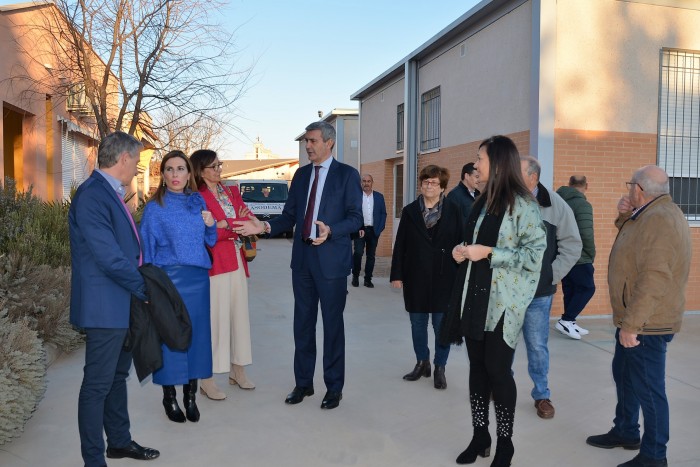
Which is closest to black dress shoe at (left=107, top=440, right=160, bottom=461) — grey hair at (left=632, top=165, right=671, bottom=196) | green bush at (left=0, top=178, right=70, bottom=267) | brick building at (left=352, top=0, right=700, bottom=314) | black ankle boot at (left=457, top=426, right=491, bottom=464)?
black ankle boot at (left=457, top=426, right=491, bottom=464)

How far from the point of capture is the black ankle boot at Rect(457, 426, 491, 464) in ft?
12.4

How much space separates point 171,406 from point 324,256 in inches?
60.8

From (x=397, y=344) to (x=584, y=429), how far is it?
265cm

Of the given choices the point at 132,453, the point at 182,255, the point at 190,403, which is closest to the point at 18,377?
the point at 132,453

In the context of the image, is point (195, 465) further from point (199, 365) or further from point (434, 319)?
point (434, 319)

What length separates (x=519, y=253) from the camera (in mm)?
3469

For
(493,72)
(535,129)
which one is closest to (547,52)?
(535,129)

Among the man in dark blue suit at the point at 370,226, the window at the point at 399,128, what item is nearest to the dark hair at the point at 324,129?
the man in dark blue suit at the point at 370,226

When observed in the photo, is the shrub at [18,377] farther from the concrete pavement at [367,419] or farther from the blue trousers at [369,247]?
the blue trousers at [369,247]

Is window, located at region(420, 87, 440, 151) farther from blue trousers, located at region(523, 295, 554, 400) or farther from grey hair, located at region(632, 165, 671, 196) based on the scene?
grey hair, located at region(632, 165, 671, 196)

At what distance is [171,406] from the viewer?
4.40 meters

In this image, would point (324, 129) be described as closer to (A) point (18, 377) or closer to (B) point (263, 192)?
(A) point (18, 377)

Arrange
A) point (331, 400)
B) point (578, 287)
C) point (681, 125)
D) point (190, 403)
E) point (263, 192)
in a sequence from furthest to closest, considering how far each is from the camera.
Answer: point (263, 192)
point (681, 125)
point (578, 287)
point (331, 400)
point (190, 403)

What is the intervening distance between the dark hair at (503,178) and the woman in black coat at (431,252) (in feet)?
5.57
